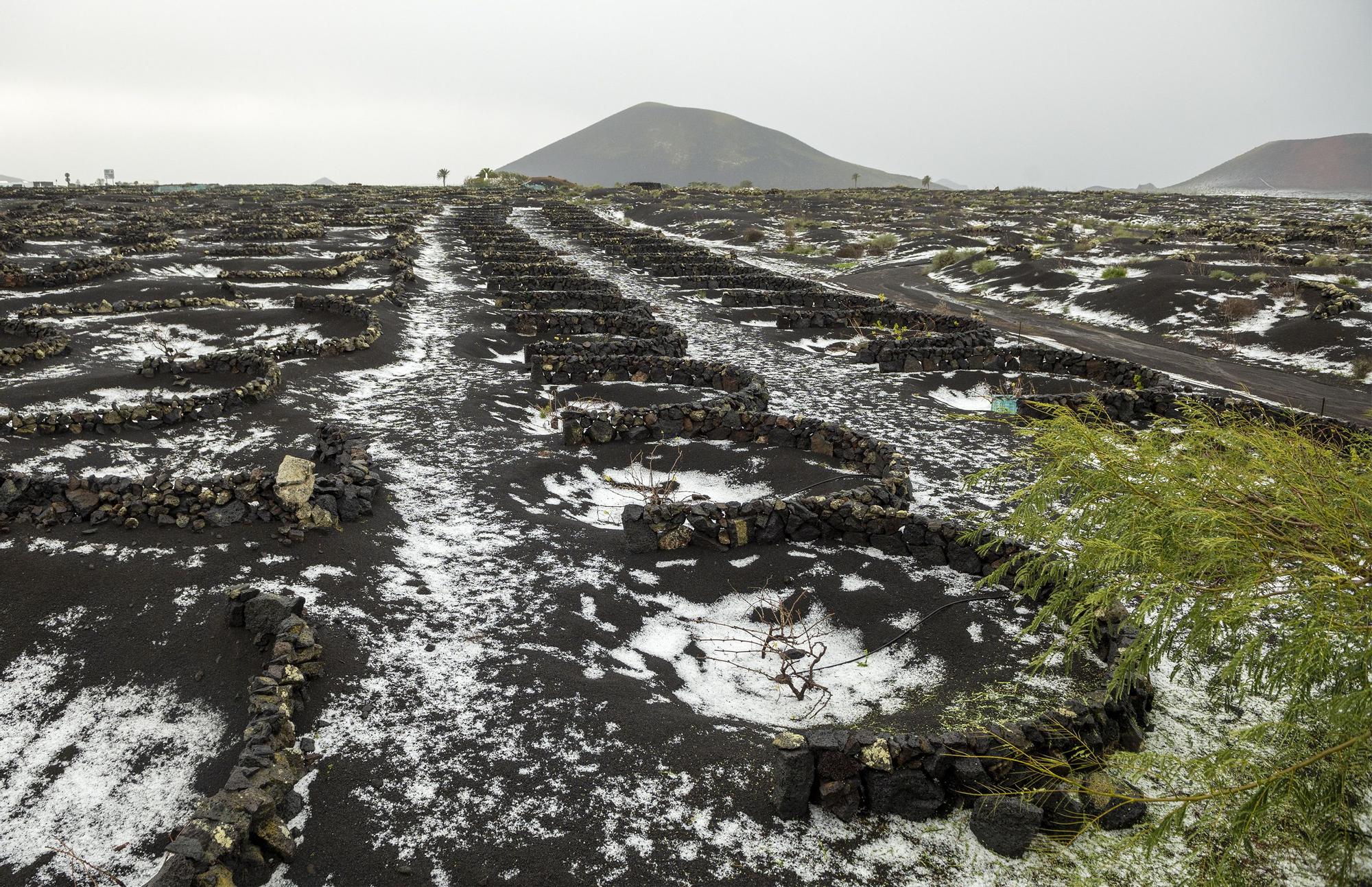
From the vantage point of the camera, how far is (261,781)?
15.5ft

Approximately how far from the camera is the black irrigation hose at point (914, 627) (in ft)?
22.3

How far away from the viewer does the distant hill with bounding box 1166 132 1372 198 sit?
546 ft

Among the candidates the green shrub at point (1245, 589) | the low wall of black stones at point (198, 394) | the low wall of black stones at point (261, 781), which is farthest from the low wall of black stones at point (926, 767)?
the low wall of black stones at point (198, 394)

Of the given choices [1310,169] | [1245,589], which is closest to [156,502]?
[1245,589]

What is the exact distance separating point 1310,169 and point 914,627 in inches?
9601

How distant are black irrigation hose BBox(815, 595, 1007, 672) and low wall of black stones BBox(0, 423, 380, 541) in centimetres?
579

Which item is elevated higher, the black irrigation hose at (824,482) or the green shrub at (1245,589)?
the green shrub at (1245,589)

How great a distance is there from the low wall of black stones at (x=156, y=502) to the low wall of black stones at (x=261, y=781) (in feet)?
6.38

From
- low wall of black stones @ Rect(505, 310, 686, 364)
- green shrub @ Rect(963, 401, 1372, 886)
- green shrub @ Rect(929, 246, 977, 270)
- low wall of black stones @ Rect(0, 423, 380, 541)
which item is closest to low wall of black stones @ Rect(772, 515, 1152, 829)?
green shrub @ Rect(963, 401, 1372, 886)

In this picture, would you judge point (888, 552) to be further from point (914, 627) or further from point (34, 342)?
point (34, 342)

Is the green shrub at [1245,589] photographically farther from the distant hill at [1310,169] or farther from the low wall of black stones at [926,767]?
the distant hill at [1310,169]

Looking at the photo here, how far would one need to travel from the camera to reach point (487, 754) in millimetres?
5406

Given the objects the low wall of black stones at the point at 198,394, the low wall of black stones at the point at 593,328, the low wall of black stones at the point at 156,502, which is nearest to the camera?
the low wall of black stones at the point at 156,502

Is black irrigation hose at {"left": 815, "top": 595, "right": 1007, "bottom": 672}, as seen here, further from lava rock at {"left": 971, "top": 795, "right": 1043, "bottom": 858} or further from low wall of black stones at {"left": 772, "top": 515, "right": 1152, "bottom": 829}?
lava rock at {"left": 971, "top": 795, "right": 1043, "bottom": 858}
